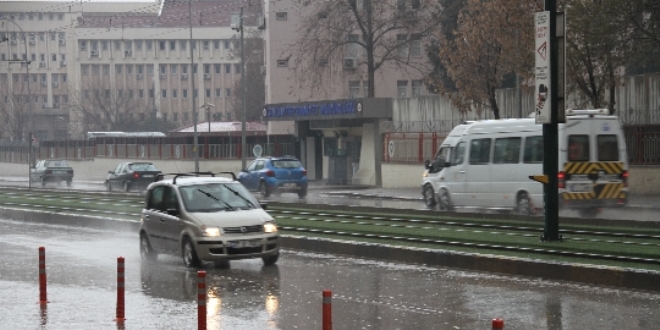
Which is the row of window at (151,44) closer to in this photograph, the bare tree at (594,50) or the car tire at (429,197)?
the bare tree at (594,50)

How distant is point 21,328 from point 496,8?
3067cm

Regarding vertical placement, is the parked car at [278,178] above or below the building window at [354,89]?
below

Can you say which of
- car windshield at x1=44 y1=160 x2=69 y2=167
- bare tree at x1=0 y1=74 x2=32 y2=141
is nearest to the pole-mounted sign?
car windshield at x1=44 y1=160 x2=69 y2=167

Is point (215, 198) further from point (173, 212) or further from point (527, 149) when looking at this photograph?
point (527, 149)

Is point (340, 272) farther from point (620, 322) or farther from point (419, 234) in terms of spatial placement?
point (620, 322)

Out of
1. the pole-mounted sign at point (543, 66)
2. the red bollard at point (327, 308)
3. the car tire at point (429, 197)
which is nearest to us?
the red bollard at point (327, 308)

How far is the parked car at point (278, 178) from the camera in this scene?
141 ft

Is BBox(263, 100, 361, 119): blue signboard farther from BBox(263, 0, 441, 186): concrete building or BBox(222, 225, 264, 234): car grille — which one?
BBox(222, 225, 264, 234): car grille

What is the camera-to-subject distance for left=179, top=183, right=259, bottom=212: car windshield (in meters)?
18.2

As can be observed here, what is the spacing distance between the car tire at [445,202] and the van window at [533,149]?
4066 mm

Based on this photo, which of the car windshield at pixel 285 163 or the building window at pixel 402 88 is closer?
the car windshield at pixel 285 163

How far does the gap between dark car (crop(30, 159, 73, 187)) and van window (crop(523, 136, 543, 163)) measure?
43.2 meters

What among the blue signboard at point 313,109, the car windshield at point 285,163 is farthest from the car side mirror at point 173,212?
the blue signboard at point 313,109

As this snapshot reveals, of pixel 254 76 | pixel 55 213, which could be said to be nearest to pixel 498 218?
pixel 55 213
